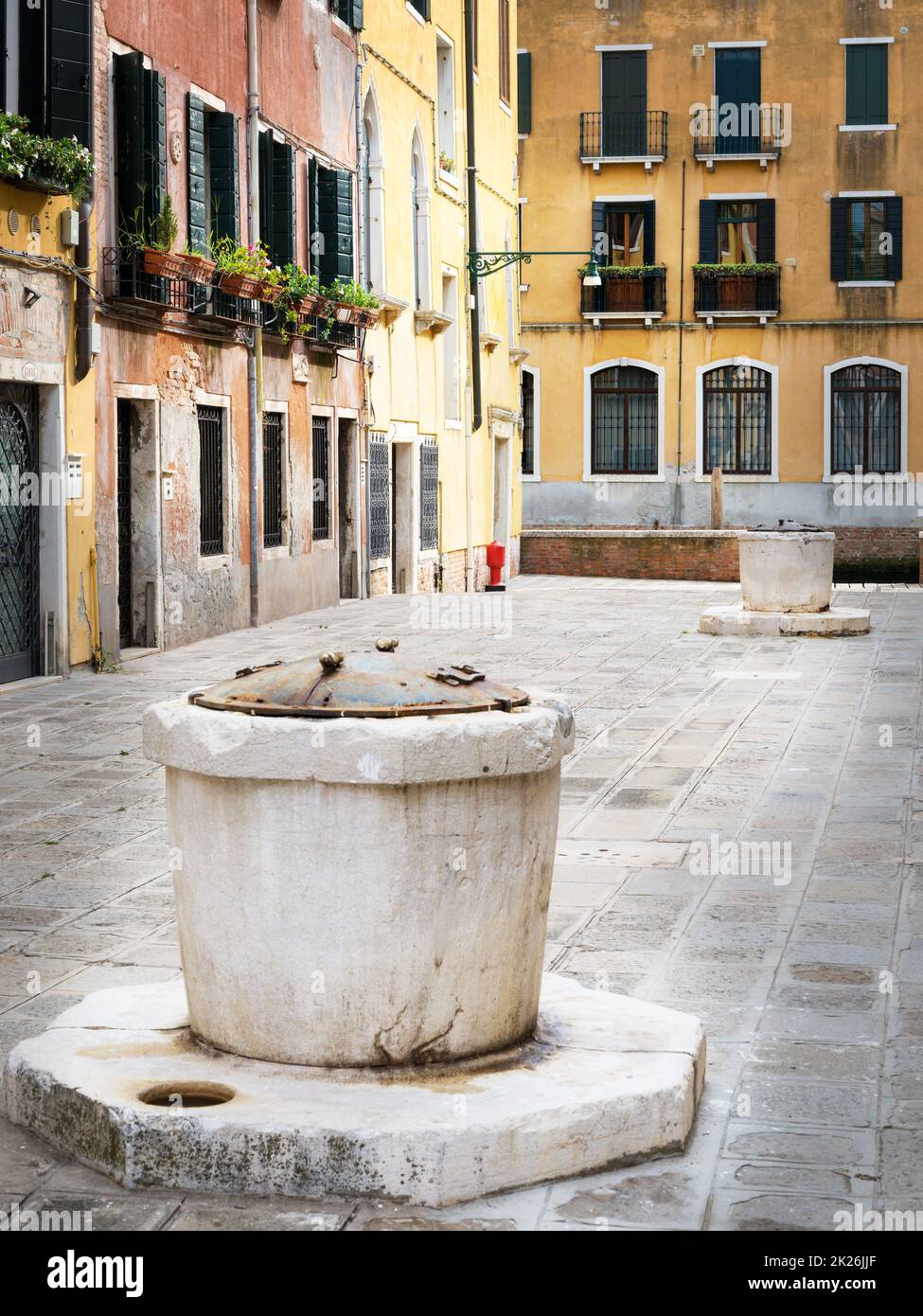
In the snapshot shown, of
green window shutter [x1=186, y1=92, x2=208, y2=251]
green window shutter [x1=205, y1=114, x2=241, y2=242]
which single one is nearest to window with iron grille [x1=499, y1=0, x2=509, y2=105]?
green window shutter [x1=205, y1=114, x2=241, y2=242]

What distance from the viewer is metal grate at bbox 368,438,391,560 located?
22703mm

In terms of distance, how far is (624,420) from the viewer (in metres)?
37.8

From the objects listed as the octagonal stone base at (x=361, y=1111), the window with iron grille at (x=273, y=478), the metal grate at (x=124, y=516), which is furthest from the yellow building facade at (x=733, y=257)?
the octagonal stone base at (x=361, y=1111)

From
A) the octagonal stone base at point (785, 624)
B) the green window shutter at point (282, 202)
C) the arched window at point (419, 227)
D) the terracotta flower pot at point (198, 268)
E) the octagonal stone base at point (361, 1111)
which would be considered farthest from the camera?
the arched window at point (419, 227)

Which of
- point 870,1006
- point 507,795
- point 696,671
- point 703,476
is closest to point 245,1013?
point 507,795

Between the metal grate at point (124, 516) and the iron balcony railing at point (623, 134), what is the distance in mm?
23095

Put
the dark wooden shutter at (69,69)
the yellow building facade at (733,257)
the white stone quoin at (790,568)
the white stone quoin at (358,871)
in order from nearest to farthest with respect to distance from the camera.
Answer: the white stone quoin at (358,871) → the dark wooden shutter at (69,69) → the white stone quoin at (790,568) → the yellow building facade at (733,257)

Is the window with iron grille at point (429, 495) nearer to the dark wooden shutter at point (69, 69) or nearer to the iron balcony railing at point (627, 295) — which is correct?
the dark wooden shutter at point (69, 69)

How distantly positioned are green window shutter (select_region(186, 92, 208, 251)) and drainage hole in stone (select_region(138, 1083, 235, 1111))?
12792 millimetres

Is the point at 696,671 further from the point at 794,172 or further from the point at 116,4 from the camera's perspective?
the point at 794,172

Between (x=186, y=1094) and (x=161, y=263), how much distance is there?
11.6 m

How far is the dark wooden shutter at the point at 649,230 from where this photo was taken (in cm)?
3706

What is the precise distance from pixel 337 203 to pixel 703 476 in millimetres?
17993

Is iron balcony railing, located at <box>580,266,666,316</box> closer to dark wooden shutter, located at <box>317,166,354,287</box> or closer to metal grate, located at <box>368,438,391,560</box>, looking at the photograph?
metal grate, located at <box>368,438,391,560</box>
